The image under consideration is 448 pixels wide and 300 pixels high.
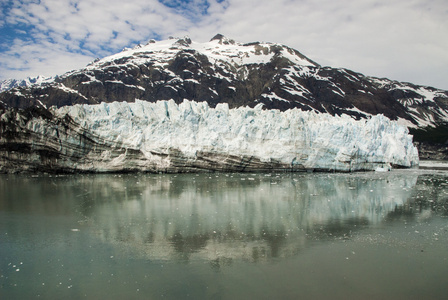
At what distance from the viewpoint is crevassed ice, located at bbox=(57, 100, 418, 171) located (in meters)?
25.4

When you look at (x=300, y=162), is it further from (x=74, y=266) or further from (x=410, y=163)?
(x=74, y=266)

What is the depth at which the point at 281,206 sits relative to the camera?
13898 mm

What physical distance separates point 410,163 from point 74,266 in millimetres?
35636

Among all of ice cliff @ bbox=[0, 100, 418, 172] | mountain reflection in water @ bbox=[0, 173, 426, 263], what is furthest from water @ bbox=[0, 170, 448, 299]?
ice cliff @ bbox=[0, 100, 418, 172]

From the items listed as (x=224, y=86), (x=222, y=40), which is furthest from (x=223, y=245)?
(x=222, y=40)

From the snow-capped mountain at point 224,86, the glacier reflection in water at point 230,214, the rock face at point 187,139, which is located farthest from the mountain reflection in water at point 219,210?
the snow-capped mountain at point 224,86

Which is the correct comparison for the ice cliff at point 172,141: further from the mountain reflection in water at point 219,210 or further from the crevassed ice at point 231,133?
the mountain reflection in water at point 219,210

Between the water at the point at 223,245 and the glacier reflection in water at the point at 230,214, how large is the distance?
0.17ft

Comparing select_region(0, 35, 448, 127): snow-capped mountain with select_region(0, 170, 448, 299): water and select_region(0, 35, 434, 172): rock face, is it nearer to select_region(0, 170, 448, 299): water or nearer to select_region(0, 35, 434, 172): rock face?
select_region(0, 35, 434, 172): rock face

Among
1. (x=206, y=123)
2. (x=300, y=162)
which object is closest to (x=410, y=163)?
(x=300, y=162)

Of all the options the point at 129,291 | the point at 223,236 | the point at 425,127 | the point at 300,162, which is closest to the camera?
the point at 129,291

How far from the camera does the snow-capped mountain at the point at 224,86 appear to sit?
3260 inches

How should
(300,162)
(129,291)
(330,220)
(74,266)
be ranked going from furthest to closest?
(300,162)
(330,220)
(74,266)
(129,291)

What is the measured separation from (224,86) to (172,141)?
70.4m
